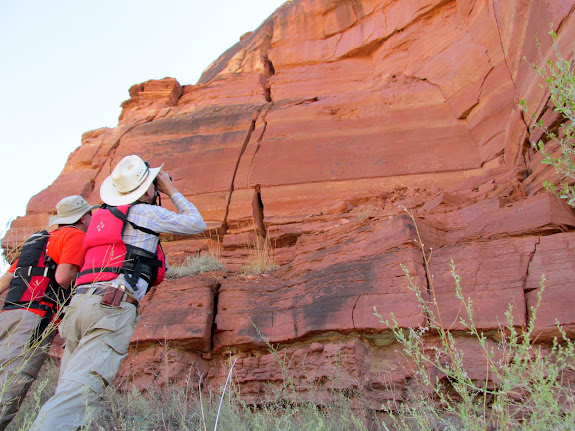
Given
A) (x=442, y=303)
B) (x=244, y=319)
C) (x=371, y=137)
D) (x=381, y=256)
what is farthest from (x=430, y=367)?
(x=371, y=137)

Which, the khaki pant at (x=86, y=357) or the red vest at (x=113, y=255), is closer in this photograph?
the khaki pant at (x=86, y=357)

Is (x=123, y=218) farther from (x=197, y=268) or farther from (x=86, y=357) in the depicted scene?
(x=197, y=268)

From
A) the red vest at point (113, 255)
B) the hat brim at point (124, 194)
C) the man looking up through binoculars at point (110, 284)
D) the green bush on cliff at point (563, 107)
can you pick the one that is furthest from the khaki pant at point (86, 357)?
the green bush on cliff at point (563, 107)

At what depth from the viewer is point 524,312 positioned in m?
3.74

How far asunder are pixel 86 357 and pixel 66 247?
1.20m

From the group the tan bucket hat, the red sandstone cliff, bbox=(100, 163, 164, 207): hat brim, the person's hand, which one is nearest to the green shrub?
the red sandstone cliff

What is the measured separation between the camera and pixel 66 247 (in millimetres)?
4129

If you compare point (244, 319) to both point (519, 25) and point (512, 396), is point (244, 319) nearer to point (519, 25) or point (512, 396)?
point (512, 396)

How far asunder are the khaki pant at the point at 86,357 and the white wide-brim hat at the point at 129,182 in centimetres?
102

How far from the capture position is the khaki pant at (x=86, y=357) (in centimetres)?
296

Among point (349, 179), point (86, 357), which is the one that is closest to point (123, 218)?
point (86, 357)

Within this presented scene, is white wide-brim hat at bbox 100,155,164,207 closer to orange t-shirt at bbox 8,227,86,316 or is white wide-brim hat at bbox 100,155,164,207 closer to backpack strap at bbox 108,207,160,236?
backpack strap at bbox 108,207,160,236

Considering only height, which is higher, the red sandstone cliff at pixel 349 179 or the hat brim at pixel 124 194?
the hat brim at pixel 124 194

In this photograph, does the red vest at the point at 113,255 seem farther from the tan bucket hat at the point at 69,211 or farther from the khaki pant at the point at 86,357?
the tan bucket hat at the point at 69,211
